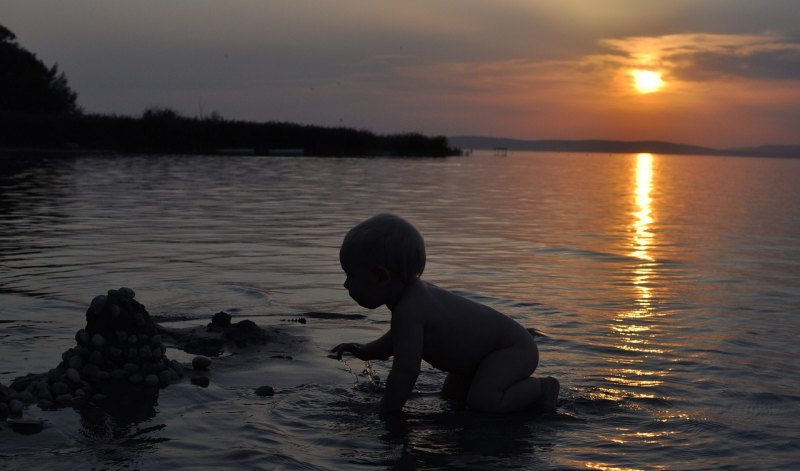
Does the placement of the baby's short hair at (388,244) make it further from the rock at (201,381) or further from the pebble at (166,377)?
the pebble at (166,377)

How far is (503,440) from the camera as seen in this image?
400cm

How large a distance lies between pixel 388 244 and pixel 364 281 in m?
0.24

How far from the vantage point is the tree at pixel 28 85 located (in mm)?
57094

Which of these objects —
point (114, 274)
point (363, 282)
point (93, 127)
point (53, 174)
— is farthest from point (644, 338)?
point (93, 127)

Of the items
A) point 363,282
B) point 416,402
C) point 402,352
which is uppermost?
point 363,282

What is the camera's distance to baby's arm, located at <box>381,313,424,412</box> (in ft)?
14.0

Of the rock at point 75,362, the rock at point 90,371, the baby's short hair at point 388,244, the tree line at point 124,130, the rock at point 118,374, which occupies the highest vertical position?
the tree line at point 124,130

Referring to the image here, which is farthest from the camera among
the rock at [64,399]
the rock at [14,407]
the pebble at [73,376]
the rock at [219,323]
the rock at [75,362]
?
the rock at [219,323]

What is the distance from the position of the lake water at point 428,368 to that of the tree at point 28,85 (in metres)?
45.5

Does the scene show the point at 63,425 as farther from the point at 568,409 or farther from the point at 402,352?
the point at 568,409

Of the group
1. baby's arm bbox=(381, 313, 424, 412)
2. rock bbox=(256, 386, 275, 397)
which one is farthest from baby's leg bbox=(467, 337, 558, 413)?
rock bbox=(256, 386, 275, 397)

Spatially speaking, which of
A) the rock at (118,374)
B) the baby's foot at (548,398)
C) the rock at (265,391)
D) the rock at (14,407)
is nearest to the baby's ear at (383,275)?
the rock at (265,391)

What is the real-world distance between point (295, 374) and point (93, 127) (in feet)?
166

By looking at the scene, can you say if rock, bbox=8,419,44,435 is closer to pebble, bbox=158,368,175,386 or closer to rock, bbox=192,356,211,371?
pebble, bbox=158,368,175,386
